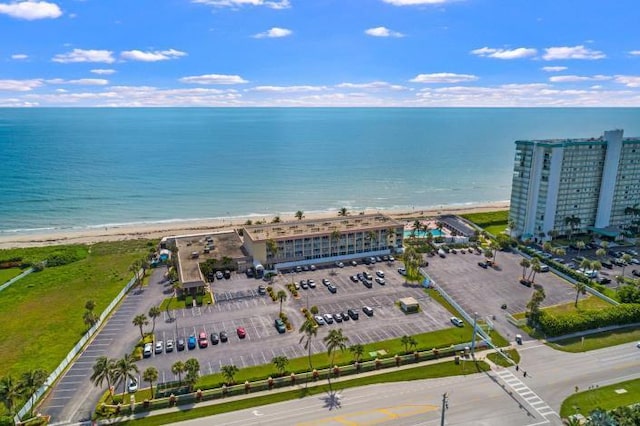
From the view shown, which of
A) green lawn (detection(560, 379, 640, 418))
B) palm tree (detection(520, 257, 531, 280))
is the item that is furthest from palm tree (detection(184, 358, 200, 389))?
palm tree (detection(520, 257, 531, 280))

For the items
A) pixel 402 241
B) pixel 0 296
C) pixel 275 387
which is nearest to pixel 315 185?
pixel 402 241

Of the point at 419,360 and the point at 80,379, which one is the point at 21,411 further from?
the point at 419,360

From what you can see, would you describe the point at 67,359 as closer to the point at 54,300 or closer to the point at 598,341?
the point at 54,300

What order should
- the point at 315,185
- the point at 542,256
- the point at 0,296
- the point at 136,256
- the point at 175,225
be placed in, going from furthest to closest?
1. the point at 315,185
2. the point at 175,225
3. the point at 136,256
4. the point at 542,256
5. the point at 0,296

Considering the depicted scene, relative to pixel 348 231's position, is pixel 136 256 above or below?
below

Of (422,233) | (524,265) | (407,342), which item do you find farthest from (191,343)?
(422,233)

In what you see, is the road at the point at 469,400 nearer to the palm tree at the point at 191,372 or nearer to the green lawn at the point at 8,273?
the palm tree at the point at 191,372

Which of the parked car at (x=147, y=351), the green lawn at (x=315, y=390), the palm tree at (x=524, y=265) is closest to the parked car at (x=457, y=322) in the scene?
the green lawn at (x=315, y=390)

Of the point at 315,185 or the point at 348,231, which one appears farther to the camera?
the point at 315,185
